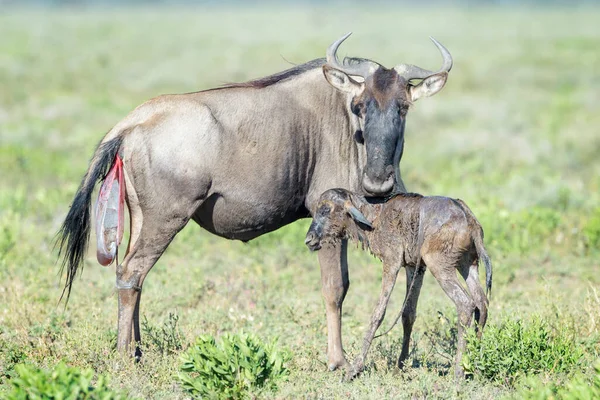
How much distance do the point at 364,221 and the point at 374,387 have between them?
1.13 metres

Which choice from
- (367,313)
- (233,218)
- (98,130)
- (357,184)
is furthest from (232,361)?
(98,130)

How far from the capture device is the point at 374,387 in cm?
540

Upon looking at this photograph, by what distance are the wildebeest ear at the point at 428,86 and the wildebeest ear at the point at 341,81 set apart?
0.41 m

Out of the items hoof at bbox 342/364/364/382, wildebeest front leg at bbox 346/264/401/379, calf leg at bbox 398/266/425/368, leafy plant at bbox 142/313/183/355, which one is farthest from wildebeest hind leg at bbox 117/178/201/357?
calf leg at bbox 398/266/425/368

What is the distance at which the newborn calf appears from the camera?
5.49m

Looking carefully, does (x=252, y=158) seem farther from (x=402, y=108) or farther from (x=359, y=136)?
(x=402, y=108)

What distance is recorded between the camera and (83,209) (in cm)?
608

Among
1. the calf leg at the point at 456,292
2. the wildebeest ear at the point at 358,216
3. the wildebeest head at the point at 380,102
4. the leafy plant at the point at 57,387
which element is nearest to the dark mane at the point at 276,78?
the wildebeest head at the point at 380,102

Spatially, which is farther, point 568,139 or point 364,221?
point 568,139

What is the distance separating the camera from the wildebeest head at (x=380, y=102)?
5883 mm

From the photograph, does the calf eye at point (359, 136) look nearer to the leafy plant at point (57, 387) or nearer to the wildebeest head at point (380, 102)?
the wildebeest head at point (380, 102)

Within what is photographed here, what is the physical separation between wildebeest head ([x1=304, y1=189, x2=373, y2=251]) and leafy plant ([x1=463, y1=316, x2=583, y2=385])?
1.14m

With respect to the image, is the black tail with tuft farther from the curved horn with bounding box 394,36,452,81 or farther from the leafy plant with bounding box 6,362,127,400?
the curved horn with bounding box 394,36,452,81

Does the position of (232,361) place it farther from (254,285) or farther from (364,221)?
(254,285)
